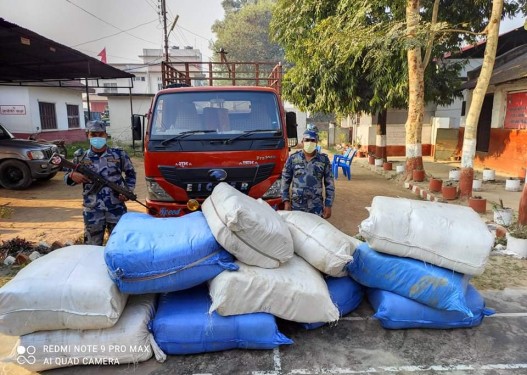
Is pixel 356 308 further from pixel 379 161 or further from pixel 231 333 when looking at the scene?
pixel 379 161

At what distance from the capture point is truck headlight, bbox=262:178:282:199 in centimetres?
422

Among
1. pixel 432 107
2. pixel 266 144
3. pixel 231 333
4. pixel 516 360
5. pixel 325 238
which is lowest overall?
pixel 516 360

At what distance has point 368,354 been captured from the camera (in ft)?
8.61

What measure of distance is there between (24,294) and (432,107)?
15788mm

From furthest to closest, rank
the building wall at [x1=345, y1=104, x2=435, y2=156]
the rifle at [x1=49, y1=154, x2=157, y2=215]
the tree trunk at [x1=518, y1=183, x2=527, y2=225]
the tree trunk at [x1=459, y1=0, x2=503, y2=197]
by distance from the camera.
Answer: the building wall at [x1=345, y1=104, x2=435, y2=156]
the tree trunk at [x1=459, y1=0, x2=503, y2=197]
the tree trunk at [x1=518, y1=183, x2=527, y2=225]
the rifle at [x1=49, y1=154, x2=157, y2=215]

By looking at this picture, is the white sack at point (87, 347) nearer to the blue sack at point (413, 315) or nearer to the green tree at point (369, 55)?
the blue sack at point (413, 315)

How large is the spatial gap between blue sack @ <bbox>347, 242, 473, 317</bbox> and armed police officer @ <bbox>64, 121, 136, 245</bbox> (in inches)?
95.4

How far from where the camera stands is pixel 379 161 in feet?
41.1

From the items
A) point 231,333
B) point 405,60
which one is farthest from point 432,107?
point 231,333

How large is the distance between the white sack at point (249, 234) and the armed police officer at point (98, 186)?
1.58 metres

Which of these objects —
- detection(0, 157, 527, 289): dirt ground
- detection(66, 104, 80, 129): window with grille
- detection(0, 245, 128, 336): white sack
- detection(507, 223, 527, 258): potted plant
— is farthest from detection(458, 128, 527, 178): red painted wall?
detection(66, 104, 80, 129): window with grille

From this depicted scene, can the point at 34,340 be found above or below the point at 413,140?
below

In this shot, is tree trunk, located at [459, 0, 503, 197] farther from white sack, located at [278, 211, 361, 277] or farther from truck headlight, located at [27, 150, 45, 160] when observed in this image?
truck headlight, located at [27, 150, 45, 160]

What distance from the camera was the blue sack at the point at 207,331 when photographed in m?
2.47
